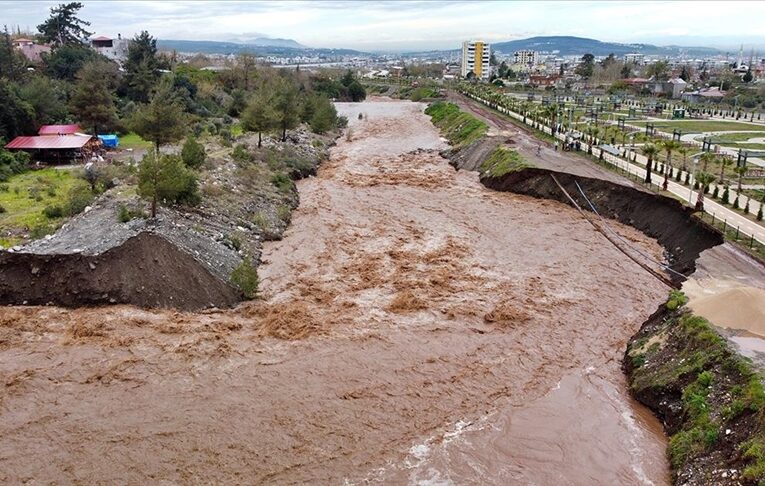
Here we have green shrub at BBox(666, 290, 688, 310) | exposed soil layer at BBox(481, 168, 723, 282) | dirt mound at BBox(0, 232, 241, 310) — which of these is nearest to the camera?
green shrub at BBox(666, 290, 688, 310)

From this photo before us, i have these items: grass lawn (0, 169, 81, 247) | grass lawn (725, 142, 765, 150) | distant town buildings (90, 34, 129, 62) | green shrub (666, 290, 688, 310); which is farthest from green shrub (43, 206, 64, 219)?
distant town buildings (90, 34, 129, 62)

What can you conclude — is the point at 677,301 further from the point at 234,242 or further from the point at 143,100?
the point at 143,100

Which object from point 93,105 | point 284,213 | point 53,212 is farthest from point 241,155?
point 93,105

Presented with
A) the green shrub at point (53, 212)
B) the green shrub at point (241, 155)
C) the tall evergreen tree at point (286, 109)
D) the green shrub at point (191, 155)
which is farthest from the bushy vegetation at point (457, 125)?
the green shrub at point (53, 212)

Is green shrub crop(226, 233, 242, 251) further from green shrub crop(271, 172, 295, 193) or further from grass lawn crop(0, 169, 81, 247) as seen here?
green shrub crop(271, 172, 295, 193)

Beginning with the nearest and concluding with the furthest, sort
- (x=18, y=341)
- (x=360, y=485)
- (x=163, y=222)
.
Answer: (x=360, y=485) → (x=18, y=341) → (x=163, y=222)

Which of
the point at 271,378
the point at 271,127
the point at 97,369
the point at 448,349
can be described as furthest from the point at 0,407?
the point at 271,127

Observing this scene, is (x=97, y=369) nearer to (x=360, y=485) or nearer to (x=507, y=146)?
(x=360, y=485)
